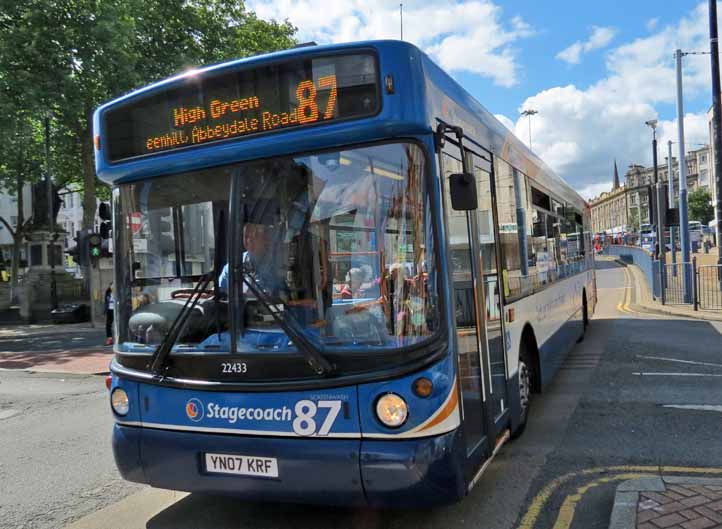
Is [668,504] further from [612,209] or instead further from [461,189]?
[612,209]

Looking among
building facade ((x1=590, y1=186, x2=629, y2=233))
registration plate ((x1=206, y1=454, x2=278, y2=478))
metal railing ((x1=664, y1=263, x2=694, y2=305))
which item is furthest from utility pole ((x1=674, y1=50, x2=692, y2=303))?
building facade ((x1=590, y1=186, x2=629, y2=233))

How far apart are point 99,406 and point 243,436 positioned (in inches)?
226

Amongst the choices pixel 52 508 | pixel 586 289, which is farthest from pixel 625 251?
pixel 52 508

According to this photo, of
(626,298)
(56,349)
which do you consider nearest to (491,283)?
(56,349)

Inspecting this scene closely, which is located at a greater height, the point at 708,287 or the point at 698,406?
the point at 708,287

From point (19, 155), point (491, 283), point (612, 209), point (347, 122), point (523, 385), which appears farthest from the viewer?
point (612, 209)

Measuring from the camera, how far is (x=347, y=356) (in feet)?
11.0

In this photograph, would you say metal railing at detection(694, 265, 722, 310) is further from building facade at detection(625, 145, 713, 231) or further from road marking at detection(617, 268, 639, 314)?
building facade at detection(625, 145, 713, 231)

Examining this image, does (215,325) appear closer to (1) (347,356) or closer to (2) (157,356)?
(2) (157,356)

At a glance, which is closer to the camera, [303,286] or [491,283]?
[303,286]

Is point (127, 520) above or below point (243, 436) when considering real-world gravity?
below

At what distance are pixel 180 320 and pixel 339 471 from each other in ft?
4.25

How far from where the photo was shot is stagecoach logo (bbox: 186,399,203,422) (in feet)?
12.0

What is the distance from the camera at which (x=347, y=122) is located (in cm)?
354
